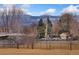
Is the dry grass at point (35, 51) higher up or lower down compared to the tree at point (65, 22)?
lower down

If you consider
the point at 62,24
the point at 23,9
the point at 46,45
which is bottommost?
the point at 46,45

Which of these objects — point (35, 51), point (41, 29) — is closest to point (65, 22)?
point (41, 29)

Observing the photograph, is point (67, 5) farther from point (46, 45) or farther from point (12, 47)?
point (12, 47)

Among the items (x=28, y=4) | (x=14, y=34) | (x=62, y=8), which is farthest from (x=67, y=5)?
(x=14, y=34)

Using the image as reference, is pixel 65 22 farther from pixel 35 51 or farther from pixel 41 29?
pixel 35 51

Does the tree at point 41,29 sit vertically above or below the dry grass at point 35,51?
above

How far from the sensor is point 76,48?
1.62 metres

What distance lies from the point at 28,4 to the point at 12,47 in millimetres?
376

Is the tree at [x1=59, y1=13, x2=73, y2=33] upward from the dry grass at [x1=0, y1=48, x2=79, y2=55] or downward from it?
upward

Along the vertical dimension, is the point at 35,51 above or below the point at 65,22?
below

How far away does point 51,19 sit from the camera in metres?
1.62

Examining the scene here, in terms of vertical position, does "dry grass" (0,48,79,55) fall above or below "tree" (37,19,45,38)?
below

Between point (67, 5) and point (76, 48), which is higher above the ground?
point (67, 5)
